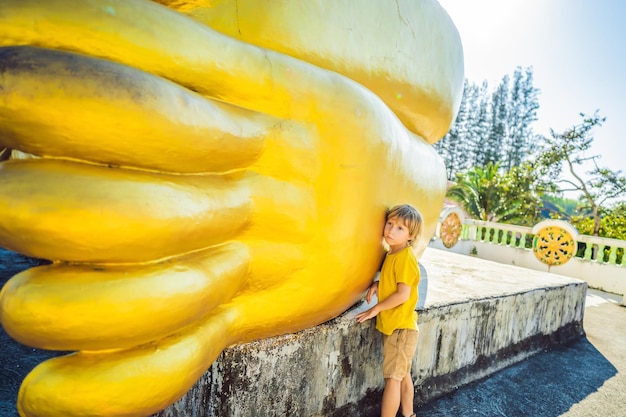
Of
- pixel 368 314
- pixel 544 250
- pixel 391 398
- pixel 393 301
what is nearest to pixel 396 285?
pixel 393 301

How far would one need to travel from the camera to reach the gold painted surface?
0.68 m

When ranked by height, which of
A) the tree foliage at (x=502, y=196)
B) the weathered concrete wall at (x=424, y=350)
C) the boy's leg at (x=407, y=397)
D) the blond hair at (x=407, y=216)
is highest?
the tree foliage at (x=502, y=196)

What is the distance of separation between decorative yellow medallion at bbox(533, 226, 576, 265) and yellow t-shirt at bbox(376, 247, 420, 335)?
18.5 feet

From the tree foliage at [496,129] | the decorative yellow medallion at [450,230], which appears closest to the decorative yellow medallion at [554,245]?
the decorative yellow medallion at [450,230]

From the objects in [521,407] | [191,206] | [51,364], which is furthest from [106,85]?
[521,407]

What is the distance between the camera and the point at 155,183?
783 millimetres

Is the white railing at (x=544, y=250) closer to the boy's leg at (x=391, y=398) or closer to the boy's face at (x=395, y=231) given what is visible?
the boy's leg at (x=391, y=398)

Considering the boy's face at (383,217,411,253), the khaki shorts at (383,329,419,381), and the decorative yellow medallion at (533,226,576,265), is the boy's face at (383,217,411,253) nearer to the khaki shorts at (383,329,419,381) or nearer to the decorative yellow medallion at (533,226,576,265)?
the khaki shorts at (383,329,419,381)

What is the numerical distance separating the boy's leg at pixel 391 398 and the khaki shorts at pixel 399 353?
0.09 ft

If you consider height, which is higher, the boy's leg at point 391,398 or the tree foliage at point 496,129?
the tree foliage at point 496,129

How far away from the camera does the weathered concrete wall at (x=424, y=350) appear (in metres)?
1.24

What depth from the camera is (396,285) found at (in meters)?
1.44

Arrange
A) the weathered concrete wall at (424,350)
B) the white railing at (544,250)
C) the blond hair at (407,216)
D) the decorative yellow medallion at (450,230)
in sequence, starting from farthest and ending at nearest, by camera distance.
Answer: the decorative yellow medallion at (450,230), the white railing at (544,250), the blond hair at (407,216), the weathered concrete wall at (424,350)

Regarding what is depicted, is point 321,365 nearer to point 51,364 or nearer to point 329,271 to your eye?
point 329,271
